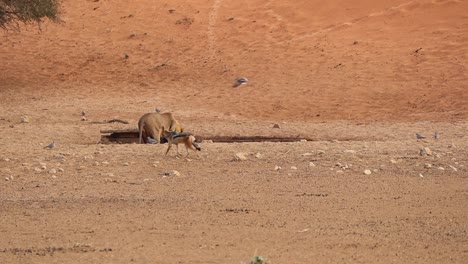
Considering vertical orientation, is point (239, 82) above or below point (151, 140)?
below

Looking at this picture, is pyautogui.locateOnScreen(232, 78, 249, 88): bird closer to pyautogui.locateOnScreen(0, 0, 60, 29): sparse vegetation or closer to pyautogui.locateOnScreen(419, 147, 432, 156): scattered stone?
pyautogui.locateOnScreen(0, 0, 60, 29): sparse vegetation

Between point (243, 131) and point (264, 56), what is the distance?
7.47 meters

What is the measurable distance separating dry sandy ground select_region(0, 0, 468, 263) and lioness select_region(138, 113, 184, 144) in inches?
31.9

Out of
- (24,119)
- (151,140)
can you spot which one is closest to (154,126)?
(151,140)

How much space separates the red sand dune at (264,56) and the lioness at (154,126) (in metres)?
4.11

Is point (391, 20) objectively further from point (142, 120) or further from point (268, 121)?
point (142, 120)

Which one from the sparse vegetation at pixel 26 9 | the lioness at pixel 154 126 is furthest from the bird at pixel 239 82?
the lioness at pixel 154 126

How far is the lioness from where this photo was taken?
16734mm

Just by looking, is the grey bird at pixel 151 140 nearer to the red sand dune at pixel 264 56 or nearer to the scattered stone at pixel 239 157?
the scattered stone at pixel 239 157

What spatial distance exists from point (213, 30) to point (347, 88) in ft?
20.0

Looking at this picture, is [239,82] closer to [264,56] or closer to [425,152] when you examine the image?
[264,56]

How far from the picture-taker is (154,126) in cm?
1678

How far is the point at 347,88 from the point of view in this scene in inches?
905

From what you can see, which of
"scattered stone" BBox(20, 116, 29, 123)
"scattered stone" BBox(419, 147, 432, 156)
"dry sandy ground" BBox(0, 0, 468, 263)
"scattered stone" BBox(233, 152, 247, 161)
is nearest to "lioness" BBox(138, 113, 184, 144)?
"dry sandy ground" BBox(0, 0, 468, 263)
